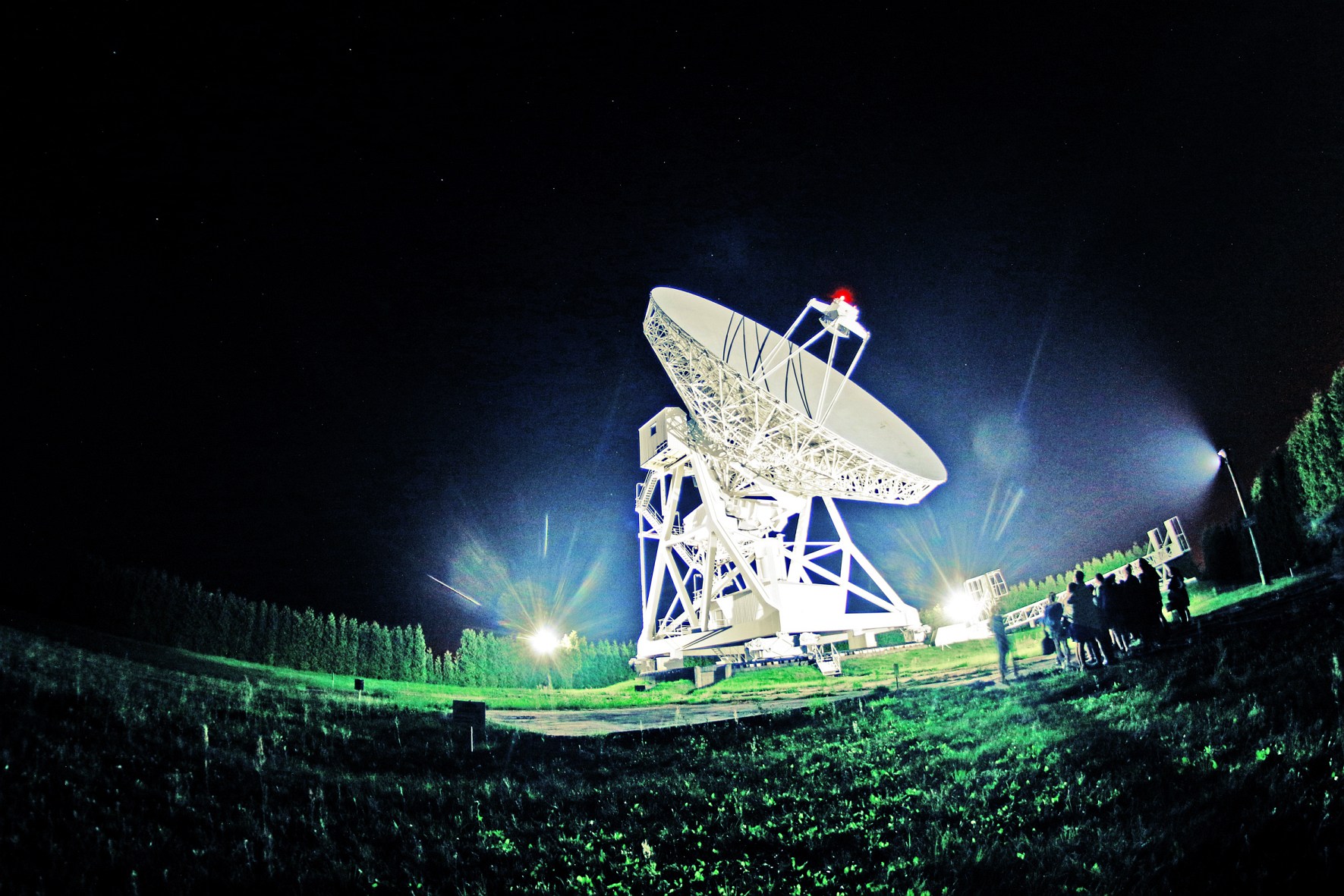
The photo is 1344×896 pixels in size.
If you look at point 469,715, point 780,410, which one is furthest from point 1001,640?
point 780,410

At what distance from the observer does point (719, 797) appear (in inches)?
277

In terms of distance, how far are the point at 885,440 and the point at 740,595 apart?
24.2ft

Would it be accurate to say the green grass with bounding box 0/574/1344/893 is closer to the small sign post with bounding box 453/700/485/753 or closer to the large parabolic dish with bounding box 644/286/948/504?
the small sign post with bounding box 453/700/485/753

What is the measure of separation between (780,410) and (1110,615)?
40.6ft

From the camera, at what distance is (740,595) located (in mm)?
24875

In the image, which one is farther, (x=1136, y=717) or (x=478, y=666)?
(x=478, y=666)

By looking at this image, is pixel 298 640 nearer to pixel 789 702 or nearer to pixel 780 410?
pixel 780 410

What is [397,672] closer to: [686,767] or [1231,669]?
[686,767]

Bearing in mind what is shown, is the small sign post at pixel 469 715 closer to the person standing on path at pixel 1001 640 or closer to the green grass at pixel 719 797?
the green grass at pixel 719 797

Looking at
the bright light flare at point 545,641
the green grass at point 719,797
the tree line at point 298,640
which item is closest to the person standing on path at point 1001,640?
the green grass at point 719,797

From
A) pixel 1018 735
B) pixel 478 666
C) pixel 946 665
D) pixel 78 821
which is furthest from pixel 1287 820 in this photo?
pixel 478 666

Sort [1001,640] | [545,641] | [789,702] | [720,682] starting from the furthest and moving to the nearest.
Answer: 1. [545,641]
2. [720,682]
3. [789,702]
4. [1001,640]

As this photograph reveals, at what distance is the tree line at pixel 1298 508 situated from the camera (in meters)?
20.0

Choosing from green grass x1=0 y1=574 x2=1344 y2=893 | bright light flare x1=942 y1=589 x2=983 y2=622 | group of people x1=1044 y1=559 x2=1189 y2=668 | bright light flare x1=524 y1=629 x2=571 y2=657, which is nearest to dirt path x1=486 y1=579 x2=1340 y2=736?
group of people x1=1044 y1=559 x2=1189 y2=668
